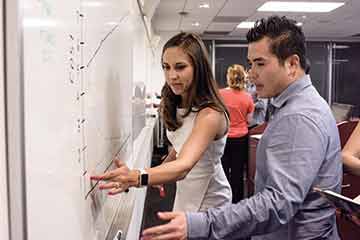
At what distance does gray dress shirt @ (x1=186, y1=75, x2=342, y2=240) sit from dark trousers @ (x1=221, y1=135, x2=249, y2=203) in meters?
3.42

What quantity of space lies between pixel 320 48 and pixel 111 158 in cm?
1049

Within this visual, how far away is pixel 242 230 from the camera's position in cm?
112

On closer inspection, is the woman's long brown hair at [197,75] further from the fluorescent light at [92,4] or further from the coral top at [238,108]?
the coral top at [238,108]

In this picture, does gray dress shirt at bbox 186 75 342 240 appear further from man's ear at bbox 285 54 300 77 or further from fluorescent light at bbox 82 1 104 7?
fluorescent light at bbox 82 1 104 7

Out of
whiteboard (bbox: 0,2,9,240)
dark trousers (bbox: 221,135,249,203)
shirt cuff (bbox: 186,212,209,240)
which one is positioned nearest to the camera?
whiteboard (bbox: 0,2,9,240)

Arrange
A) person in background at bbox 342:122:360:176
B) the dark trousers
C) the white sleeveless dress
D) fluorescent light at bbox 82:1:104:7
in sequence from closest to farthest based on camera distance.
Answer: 1. fluorescent light at bbox 82:1:104:7
2. person in background at bbox 342:122:360:176
3. the white sleeveless dress
4. the dark trousers

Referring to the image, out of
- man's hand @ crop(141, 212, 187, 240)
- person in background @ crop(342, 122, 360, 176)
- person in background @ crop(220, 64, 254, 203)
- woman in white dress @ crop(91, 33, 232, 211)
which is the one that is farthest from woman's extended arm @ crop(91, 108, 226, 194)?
person in background @ crop(220, 64, 254, 203)

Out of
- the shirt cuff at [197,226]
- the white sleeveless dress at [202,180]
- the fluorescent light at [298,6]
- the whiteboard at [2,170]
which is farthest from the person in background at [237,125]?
the whiteboard at [2,170]

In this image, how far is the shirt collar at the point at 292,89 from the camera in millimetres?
1250

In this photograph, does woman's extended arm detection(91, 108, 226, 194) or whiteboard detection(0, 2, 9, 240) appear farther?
woman's extended arm detection(91, 108, 226, 194)

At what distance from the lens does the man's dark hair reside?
1256 mm

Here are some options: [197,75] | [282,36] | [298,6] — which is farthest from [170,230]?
[298,6]

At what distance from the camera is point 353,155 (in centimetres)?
167

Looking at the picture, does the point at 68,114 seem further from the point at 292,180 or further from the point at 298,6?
the point at 298,6
